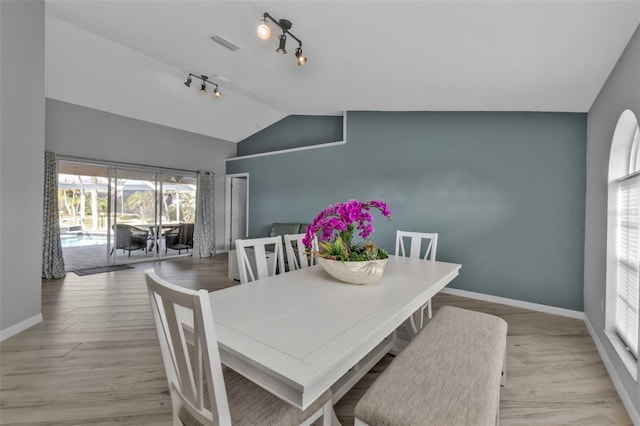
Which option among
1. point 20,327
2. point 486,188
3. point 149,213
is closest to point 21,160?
point 20,327

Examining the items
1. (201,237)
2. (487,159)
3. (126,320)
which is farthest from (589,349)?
(201,237)

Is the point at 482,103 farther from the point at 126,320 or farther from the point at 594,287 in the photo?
the point at 126,320

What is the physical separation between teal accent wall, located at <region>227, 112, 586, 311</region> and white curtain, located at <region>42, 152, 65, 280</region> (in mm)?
4655

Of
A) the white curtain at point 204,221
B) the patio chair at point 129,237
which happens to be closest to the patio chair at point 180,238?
the white curtain at point 204,221

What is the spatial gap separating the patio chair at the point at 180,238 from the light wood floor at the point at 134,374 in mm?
3073

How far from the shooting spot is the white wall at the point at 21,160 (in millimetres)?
2441

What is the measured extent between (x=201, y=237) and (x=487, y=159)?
585cm

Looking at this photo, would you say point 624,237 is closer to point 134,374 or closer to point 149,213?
point 134,374

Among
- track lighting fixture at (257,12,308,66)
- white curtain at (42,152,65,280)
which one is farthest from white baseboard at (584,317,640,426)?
white curtain at (42,152,65,280)

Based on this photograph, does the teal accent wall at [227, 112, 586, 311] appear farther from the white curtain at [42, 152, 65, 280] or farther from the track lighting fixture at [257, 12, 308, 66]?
the white curtain at [42, 152, 65, 280]

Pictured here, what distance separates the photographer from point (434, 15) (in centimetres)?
196

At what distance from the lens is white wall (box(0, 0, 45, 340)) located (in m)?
2.44

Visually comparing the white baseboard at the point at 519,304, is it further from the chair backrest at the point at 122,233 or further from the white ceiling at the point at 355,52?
the chair backrest at the point at 122,233

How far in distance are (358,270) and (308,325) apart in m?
0.60
